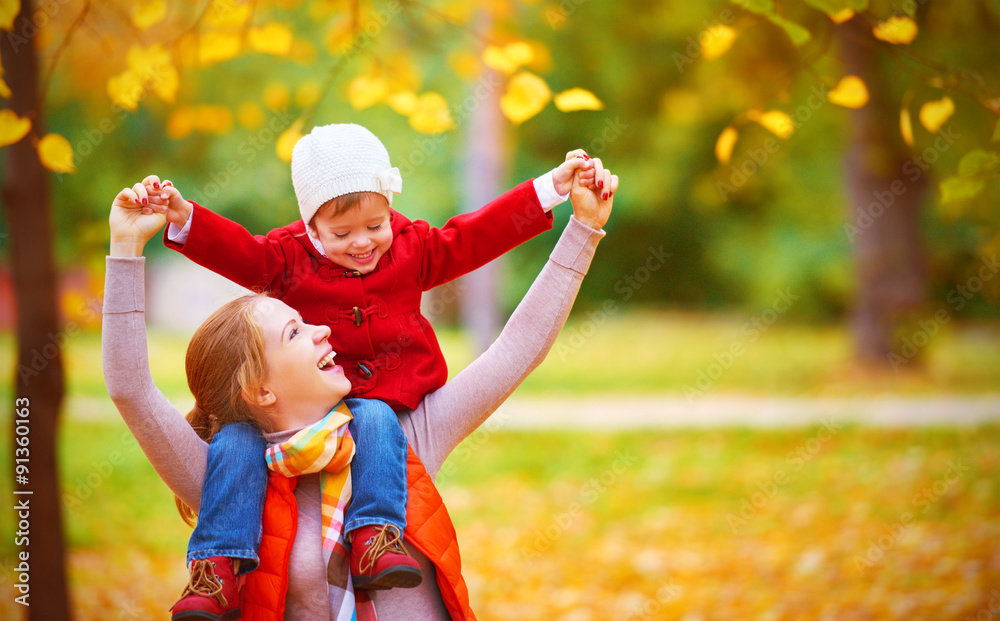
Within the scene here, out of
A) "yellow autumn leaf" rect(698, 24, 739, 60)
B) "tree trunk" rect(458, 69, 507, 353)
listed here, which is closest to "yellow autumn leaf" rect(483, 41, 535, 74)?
"yellow autumn leaf" rect(698, 24, 739, 60)

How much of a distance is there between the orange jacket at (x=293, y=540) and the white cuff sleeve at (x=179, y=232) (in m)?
0.50

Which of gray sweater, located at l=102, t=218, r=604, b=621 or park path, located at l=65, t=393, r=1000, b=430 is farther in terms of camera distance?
park path, located at l=65, t=393, r=1000, b=430

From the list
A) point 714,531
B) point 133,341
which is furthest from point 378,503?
point 714,531

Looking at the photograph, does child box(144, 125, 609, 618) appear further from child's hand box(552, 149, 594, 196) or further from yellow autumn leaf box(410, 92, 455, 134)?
yellow autumn leaf box(410, 92, 455, 134)

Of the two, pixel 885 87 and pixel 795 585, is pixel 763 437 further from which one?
pixel 885 87

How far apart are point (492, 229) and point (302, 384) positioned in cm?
51

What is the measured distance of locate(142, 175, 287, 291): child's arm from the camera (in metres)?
1.59

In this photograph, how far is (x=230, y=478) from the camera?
1.55 metres

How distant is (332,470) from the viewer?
1614 mm

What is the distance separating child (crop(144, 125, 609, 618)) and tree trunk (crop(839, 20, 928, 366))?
7.13m

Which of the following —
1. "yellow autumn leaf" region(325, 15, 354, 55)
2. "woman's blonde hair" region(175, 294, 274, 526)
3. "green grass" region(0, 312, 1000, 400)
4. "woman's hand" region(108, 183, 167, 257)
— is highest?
Answer: "green grass" region(0, 312, 1000, 400)

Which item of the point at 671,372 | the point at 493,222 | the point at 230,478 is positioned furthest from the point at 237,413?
the point at 671,372

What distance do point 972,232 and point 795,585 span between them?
8.82 meters

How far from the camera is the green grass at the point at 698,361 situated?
8281 millimetres
